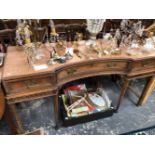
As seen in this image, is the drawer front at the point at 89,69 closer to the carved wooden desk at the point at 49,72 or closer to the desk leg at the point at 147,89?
the carved wooden desk at the point at 49,72

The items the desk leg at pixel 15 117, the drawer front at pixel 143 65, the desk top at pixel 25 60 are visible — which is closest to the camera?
the desk top at pixel 25 60

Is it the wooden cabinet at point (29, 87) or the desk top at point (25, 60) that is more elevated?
the desk top at point (25, 60)

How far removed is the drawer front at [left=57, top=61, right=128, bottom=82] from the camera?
127 centimetres

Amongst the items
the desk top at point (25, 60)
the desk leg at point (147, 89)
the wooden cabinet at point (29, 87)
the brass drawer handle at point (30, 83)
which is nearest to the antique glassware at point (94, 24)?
the desk top at point (25, 60)

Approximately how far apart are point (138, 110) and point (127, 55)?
796 millimetres

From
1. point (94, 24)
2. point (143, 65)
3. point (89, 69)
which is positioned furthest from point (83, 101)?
point (94, 24)

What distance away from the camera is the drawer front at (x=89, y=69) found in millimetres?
1269

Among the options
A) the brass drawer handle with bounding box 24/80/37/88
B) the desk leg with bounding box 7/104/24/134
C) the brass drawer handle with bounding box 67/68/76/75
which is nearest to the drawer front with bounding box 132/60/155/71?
the brass drawer handle with bounding box 67/68/76/75

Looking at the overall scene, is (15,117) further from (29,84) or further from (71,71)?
(71,71)

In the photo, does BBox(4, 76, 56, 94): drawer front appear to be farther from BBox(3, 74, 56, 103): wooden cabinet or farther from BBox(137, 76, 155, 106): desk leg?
BBox(137, 76, 155, 106): desk leg

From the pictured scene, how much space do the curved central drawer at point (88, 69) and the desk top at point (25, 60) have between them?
41 mm
